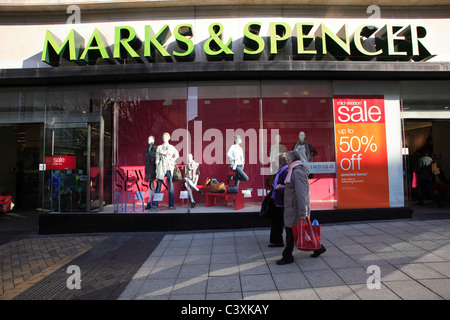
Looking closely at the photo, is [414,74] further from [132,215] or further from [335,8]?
[132,215]

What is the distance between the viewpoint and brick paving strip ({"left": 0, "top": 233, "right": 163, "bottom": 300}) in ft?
11.8

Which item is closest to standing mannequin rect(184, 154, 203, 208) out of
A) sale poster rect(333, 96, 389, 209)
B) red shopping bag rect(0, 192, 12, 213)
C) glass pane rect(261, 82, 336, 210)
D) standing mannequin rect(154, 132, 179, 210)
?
standing mannequin rect(154, 132, 179, 210)

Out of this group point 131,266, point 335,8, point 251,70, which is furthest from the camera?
point 335,8

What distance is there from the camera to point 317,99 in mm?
7613

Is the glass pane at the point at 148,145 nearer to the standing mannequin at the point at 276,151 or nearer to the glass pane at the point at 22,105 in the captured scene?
the glass pane at the point at 22,105

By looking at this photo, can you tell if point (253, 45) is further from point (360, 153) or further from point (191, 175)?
point (360, 153)

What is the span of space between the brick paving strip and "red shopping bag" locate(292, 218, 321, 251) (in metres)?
2.72

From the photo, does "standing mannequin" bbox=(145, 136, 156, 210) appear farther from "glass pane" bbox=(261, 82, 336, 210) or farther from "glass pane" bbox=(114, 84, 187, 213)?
"glass pane" bbox=(261, 82, 336, 210)

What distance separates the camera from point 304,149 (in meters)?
7.68

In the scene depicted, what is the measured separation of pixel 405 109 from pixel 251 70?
476 cm

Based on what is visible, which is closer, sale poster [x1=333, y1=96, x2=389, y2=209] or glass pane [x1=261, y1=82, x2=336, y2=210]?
sale poster [x1=333, y1=96, x2=389, y2=209]

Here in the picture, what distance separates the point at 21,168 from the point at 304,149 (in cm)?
1207

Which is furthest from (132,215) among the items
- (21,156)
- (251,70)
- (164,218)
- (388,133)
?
(21,156)

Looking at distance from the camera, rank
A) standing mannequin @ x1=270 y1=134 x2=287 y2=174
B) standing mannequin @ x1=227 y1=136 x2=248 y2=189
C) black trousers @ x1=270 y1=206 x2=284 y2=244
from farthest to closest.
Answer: standing mannequin @ x1=270 y1=134 x2=287 y2=174 → standing mannequin @ x1=227 y1=136 x2=248 y2=189 → black trousers @ x1=270 y1=206 x2=284 y2=244
